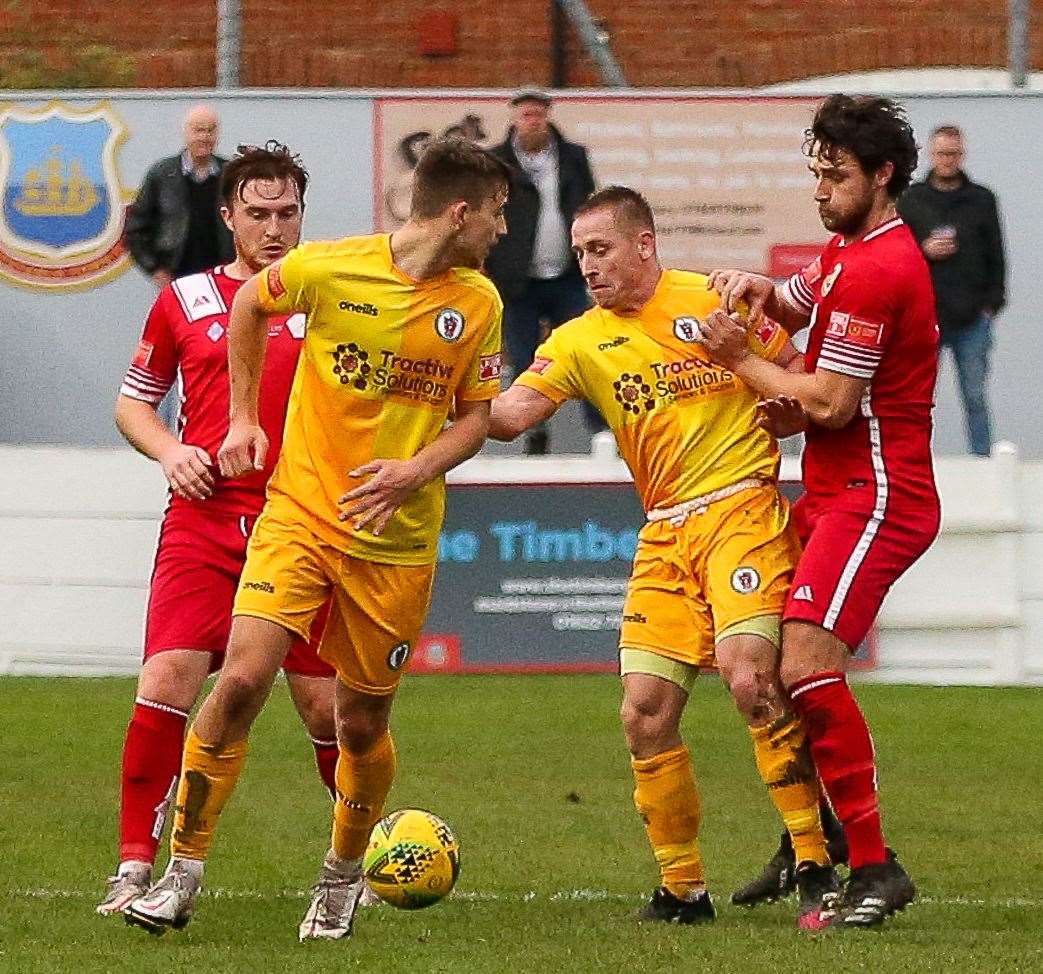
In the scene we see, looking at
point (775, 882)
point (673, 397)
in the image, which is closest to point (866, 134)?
point (673, 397)

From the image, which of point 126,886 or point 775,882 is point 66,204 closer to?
point 126,886

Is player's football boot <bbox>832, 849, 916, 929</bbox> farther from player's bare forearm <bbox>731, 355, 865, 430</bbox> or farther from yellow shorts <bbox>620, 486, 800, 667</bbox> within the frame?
player's bare forearm <bbox>731, 355, 865, 430</bbox>

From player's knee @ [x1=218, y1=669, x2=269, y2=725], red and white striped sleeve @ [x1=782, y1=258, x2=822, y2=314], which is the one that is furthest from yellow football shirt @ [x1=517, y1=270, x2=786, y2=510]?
player's knee @ [x1=218, y1=669, x2=269, y2=725]

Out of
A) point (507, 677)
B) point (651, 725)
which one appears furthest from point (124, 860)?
point (507, 677)

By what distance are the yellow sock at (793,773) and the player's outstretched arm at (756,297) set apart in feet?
3.91

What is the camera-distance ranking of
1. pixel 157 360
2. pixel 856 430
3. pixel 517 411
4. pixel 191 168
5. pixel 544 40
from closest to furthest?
1. pixel 856 430
2. pixel 517 411
3. pixel 157 360
4. pixel 191 168
5. pixel 544 40

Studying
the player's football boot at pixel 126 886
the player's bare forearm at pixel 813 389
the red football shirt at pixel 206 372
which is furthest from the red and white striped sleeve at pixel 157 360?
the player's bare forearm at pixel 813 389

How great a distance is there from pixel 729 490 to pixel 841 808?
103cm

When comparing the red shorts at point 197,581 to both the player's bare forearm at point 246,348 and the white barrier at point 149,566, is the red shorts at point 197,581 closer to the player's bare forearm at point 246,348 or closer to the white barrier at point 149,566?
the player's bare forearm at point 246,348

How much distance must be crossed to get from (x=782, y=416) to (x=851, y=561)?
45 centimetres

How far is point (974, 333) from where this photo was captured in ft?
50.3

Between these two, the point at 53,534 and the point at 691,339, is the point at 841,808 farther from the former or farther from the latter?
the point at 53,534

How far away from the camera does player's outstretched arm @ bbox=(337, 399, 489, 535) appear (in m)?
7.28

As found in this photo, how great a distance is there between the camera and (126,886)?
771 cm
